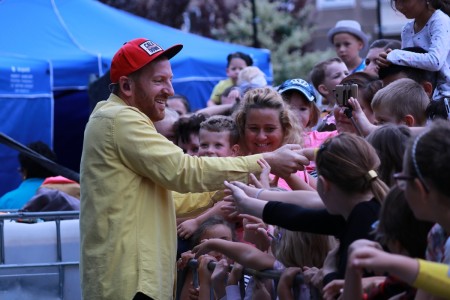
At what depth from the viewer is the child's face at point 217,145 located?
20.8 feet

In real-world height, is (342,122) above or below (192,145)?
above

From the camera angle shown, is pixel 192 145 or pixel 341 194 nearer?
pixel 341 194

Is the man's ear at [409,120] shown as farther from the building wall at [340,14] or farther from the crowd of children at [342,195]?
the building wall at [340,14]

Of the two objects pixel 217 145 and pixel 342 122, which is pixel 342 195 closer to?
pixel 342 122

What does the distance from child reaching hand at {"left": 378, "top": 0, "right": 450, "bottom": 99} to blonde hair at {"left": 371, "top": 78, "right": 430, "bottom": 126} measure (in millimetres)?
764

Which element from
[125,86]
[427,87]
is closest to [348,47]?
[427,87]

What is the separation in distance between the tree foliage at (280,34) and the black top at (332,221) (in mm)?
26739

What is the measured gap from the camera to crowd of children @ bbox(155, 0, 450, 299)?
314cm

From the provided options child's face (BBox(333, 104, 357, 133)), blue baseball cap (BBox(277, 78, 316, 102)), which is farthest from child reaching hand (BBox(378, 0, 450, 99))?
blue baseball cap (BBox(277, 78, 316, 102))

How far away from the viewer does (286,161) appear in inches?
186

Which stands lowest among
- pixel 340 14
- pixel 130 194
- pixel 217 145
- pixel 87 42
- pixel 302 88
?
pixel 130 194

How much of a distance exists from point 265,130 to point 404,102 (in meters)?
1.07

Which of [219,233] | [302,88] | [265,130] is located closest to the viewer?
[219,233]

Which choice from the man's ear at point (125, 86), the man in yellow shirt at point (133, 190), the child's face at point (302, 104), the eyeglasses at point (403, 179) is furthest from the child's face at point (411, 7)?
the eyeglasses at point (403, 179)
